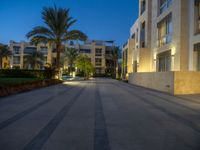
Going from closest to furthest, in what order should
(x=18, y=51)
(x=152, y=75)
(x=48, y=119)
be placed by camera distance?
(x=48, y=119) → (x=152, y=75) → (x=18, y=51)

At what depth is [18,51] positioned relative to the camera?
96.2m

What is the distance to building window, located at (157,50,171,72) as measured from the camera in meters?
24.6

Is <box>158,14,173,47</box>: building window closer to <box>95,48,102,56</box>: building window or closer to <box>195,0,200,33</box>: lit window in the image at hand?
<box>195,0,200,33</box>: lit window

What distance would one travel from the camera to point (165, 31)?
2577 centimetres

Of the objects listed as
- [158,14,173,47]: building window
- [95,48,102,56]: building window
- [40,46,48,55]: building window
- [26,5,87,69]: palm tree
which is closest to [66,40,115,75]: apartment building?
[95,48,102,56]: building window

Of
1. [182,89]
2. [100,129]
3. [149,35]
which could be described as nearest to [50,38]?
[149,35]

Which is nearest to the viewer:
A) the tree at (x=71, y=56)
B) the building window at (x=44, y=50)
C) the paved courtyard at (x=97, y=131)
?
the paved courtyard at (x=97, y=131)

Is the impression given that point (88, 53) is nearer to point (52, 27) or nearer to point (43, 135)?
point (52, 27)

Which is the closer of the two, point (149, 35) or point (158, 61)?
point (158, 61)

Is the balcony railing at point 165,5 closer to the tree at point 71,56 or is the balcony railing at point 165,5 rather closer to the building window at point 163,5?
the building window at point 163,5

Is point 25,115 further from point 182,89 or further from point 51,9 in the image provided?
point 51,9

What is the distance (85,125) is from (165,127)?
226 centimetres

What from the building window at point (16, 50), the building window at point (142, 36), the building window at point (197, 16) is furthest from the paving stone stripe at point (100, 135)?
the building window at point (16, 50)

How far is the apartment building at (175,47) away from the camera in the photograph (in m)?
18.0
